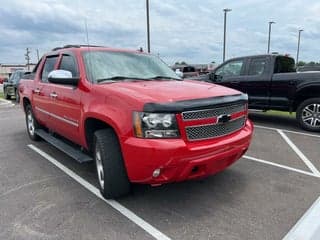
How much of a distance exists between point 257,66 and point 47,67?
5628mm

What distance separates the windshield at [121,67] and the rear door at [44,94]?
1266 millimetres

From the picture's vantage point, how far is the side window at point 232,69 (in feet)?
30.1

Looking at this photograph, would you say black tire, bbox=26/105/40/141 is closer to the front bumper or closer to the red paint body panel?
the red paint body panel

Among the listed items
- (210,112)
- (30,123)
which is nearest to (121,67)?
(210,112)

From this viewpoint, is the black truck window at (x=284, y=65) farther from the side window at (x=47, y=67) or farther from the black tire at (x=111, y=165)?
the black tire at (x=111, y=165)

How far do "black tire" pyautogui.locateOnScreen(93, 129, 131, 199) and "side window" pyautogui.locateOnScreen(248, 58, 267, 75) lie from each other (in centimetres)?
616

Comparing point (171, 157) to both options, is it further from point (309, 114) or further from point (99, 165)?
point (309, 114)

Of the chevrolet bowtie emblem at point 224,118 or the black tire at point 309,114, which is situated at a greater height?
the chevrolet bowtie emblem at point 224,118

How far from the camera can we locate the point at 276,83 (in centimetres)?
820

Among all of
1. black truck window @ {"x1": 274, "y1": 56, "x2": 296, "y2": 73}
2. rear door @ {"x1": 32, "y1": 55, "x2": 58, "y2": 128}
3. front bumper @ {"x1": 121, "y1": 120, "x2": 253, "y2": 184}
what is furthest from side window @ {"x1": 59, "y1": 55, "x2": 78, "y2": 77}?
black truck window @ {"x1": 274, "y1": 56, "x2": 296, "y2": 73}

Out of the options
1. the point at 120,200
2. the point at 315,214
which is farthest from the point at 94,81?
the point at 315,214

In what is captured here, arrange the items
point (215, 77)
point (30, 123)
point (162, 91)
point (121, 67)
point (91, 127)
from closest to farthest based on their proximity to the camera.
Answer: point (162, 91) → point (91, 127) → point (121, 67) → point (30, 123) → point (215, 77)

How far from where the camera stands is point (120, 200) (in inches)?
149

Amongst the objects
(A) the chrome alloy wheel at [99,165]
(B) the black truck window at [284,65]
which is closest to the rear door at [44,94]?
(A) the chrome alloy wheel at [99,165]
